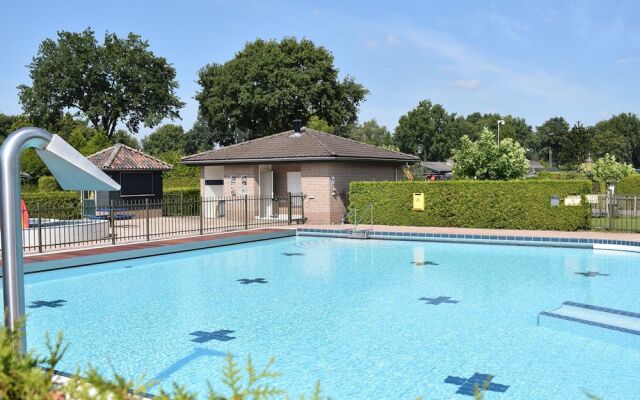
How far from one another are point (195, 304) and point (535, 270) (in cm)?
805

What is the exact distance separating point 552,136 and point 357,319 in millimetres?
111609

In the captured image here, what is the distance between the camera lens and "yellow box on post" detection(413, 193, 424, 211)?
851 inches

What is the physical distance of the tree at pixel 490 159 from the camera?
26.7 metres

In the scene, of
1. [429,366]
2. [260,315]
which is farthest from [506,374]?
[260,315]

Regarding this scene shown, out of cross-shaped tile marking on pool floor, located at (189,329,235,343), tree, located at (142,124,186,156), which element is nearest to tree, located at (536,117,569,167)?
tree, located at (142,124,186,156)

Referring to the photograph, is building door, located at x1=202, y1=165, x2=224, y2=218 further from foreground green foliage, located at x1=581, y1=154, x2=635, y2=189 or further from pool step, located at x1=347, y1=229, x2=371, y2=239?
foreground green foliage, located at x1=581, y1=154, x2=635, y2=189

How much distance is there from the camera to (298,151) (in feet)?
76.9

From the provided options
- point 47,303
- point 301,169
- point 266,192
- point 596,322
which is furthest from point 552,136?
point 47,303

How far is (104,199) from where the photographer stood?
27219 mm

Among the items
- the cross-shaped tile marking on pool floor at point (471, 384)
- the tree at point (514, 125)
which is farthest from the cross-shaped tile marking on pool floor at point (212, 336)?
the tree at point (514, 125)

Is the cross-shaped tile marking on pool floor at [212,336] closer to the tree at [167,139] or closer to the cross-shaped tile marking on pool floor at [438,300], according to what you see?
the cross-shaped tile marking on pool floor at [438,300]

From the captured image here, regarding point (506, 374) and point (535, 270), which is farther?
point (535, 270)

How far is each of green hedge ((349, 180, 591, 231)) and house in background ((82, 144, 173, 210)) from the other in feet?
37.7

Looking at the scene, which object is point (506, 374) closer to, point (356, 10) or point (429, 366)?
point (429, 366)
